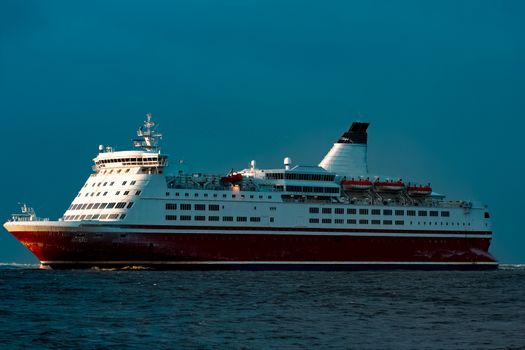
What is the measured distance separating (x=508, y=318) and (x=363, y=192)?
127ft

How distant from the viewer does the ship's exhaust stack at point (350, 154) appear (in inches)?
3120

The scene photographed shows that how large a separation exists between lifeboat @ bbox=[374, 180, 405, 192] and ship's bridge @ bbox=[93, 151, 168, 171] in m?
19.2

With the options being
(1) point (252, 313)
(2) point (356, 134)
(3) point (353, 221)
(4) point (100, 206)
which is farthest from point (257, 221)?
(1) point (252, 313)

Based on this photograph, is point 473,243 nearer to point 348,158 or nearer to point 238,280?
point 348,158

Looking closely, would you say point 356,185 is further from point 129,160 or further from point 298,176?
point 129,160

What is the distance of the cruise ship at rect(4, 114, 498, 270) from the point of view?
65.1 m

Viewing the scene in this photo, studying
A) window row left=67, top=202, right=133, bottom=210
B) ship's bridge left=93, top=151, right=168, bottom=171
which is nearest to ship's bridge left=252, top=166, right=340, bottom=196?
ship's bridge left=93, top=151, right=168, bottom=171

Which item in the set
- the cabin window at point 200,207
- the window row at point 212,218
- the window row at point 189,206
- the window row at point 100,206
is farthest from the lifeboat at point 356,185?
the window row at point 100,206

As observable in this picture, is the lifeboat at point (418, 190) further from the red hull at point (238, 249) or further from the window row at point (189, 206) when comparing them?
the window row at point (189, 206)

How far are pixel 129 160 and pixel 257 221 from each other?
10.5 m

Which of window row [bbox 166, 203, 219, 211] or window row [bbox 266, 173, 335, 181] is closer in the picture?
window row [bbox 166, 203, 219, 211]

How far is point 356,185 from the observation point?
2992 inches

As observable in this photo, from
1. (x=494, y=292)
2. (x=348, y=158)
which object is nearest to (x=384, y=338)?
(x=494, y=292)

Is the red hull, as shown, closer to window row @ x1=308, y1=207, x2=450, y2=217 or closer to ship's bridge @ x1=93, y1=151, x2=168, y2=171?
window row @ x1=308, y1=207, x2=450, y2=217
